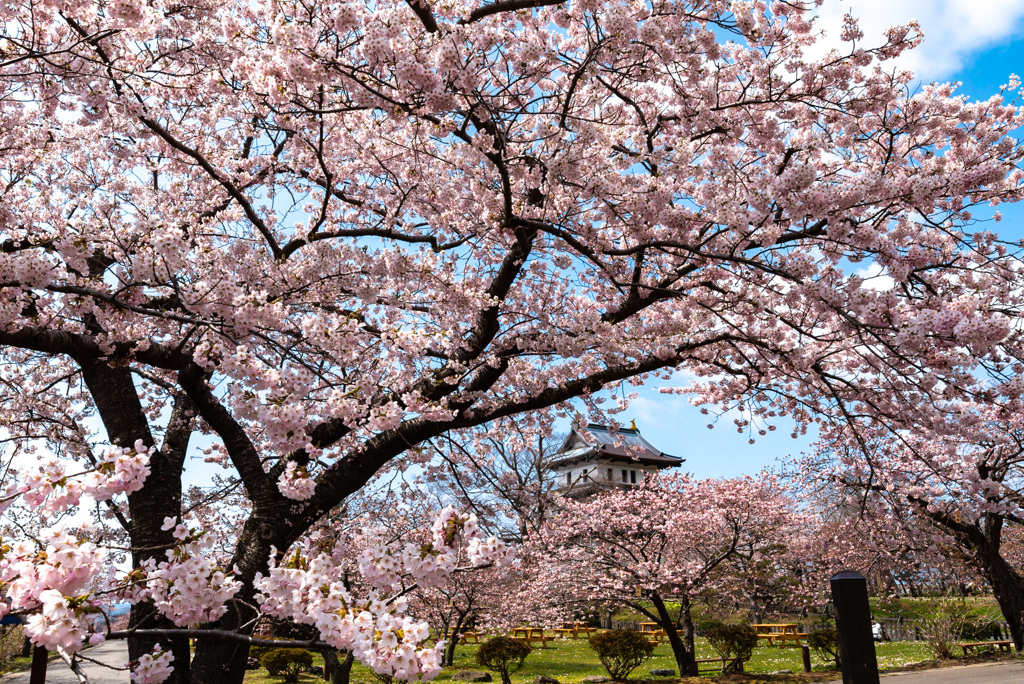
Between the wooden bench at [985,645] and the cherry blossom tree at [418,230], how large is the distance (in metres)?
9.74

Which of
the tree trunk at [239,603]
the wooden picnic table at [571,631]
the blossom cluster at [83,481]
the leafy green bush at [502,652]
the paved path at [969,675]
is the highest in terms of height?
the blossom cluster at [83,481]

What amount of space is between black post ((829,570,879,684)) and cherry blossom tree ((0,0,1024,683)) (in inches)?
69.5

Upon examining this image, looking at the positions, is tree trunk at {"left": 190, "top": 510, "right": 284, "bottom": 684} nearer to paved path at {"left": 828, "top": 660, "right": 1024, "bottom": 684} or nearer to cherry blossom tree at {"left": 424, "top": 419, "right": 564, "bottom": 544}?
cherry blossom tree at {"left": 424, "top": 419, "right": 564, "bottom": 544}

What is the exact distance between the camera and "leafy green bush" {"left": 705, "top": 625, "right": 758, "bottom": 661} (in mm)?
13961

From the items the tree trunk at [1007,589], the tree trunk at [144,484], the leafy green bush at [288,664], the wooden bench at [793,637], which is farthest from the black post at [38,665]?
the wooden bench at [793,637]

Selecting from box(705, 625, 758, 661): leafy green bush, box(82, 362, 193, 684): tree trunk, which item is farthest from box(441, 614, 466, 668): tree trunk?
box(82, 362, 193, 684): tree trunk

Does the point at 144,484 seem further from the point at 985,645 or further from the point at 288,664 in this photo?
the point at 985,645

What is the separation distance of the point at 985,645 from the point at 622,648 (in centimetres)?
904

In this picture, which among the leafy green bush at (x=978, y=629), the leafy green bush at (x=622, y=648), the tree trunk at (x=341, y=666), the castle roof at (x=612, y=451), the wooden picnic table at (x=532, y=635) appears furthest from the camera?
the castle roof at (x=612, y=451)

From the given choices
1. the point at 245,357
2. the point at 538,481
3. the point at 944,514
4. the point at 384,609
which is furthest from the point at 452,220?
the point at 538,481

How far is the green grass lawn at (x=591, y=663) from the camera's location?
1521 centimetres

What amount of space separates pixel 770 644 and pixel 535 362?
16750mm

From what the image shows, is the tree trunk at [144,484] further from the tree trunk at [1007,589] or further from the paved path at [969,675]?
the tree trunk at [1007,589]

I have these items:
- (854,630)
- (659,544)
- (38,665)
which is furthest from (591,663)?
(38,665)
